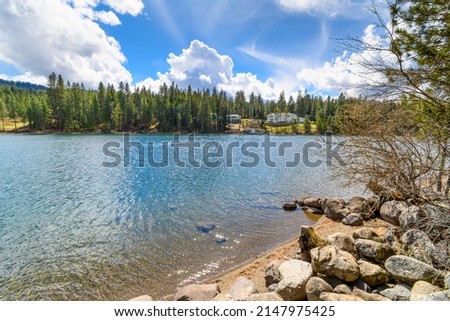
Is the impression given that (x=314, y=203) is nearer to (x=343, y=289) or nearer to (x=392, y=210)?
(x=392, y=210)

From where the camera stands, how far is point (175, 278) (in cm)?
910

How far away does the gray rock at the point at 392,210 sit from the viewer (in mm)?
11508

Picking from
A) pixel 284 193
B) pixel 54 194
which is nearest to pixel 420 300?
pixel 284 193

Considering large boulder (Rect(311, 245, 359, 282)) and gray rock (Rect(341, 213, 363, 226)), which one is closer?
large boulder (Rect(311, 245, 359, 282))

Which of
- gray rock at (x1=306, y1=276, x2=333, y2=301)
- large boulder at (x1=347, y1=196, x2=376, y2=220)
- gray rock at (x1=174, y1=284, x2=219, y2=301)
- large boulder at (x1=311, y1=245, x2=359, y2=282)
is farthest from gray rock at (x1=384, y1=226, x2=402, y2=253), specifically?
gray rock at (x1=174, y1=284, x2=219, y2=301)

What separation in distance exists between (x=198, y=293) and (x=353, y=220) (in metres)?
8.78

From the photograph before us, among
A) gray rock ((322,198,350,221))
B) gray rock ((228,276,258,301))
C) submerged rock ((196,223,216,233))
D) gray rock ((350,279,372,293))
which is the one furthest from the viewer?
gray rock ((322,198,350,221))

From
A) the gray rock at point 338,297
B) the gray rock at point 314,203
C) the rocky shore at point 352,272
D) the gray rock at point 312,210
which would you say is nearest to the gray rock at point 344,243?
the rocky shore at point 352,272

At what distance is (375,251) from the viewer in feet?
24.8

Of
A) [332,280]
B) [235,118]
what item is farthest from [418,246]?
[235,118]

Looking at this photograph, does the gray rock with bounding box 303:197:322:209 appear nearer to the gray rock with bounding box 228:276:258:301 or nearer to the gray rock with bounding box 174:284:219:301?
the gray rock with bounding box 228:276:258:301

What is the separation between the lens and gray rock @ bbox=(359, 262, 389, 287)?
6.47 metres
